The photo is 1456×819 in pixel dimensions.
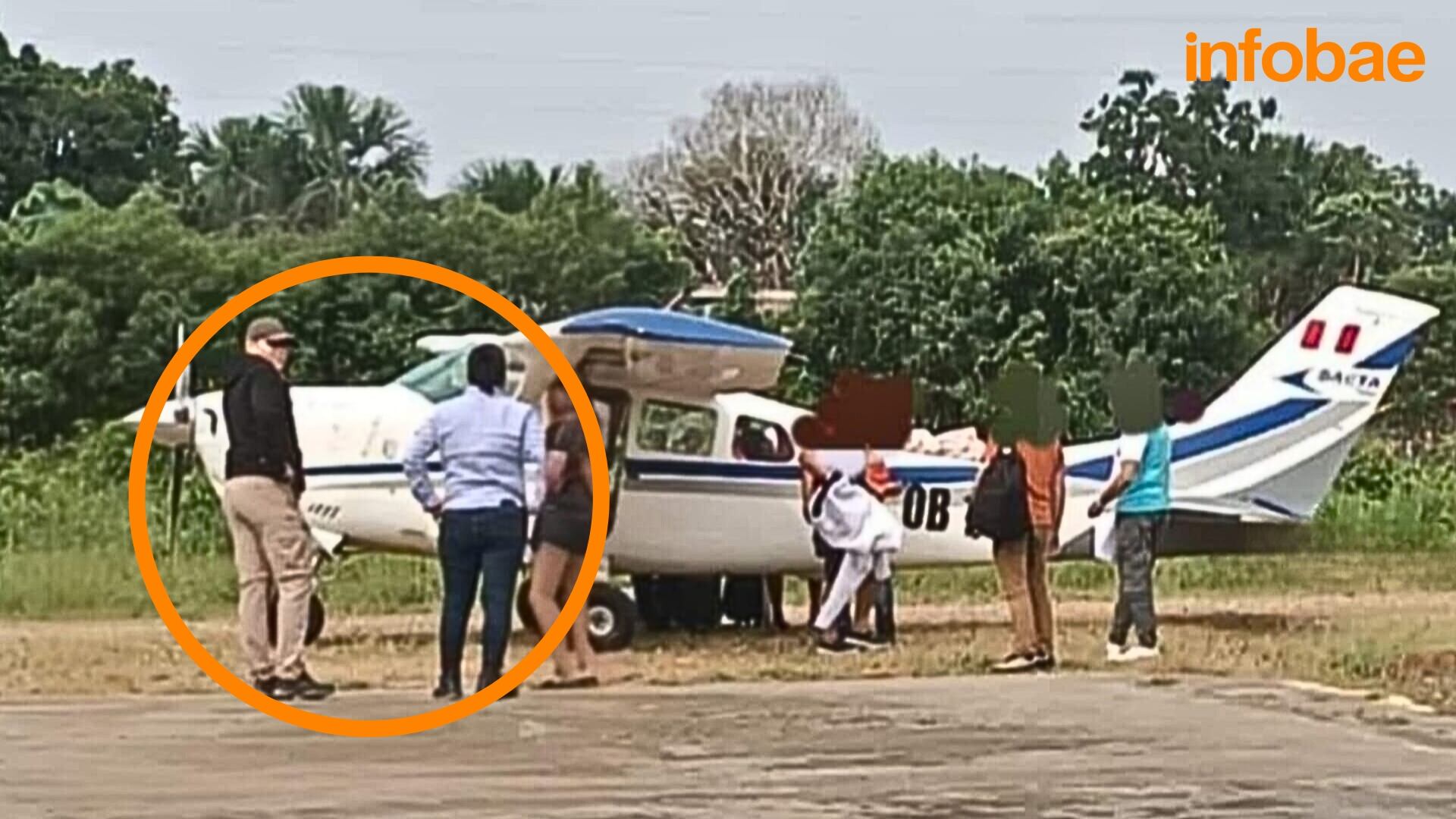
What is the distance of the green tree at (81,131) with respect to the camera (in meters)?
48.2

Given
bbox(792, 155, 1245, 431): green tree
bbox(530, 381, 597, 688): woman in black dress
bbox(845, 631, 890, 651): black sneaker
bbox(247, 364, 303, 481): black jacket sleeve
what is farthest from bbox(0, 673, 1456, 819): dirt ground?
bbox(792, 155, 1245, 431): green tree

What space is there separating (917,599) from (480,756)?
1374 centimetres

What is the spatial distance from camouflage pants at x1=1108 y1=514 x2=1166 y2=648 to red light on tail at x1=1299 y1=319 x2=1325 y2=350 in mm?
5680

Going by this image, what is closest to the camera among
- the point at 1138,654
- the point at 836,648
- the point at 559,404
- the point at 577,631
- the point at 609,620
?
the point at 577,631

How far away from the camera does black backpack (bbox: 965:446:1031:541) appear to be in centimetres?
1603

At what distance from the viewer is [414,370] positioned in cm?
2008

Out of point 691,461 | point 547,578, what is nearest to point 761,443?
point 691,461

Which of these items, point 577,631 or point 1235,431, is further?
point 1235,431

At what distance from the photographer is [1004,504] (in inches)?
631

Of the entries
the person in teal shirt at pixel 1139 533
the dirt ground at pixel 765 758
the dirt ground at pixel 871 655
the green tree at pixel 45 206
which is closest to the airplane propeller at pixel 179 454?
the dirt ground at pixel 871 655

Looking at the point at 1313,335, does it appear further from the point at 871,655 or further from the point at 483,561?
the point at 483,561

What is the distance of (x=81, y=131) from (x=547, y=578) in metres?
37.9

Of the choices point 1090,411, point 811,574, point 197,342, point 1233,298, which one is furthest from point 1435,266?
point 197,342

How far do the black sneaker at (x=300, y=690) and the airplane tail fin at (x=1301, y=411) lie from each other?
965 centimetres
